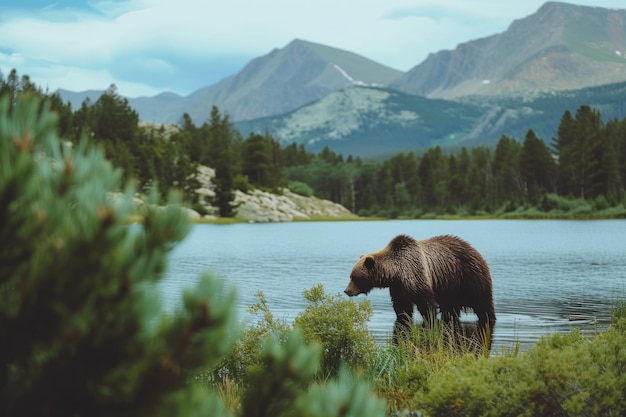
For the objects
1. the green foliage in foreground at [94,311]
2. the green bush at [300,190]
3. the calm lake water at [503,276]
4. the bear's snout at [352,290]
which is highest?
the green bush at [300,190]

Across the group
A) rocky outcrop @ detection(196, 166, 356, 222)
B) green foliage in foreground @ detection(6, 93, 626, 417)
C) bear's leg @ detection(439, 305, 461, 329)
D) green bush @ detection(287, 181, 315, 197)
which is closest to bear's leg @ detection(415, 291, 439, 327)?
bear's leg @ detection(439, 305, 461, 329)

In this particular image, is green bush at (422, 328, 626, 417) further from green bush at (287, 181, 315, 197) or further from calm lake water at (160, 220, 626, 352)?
green bush at (287, 181, 315, 197)

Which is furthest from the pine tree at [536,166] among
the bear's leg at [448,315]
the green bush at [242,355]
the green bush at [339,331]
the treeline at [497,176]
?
the green bush at [242,355]

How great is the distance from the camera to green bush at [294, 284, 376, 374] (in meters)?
9.95

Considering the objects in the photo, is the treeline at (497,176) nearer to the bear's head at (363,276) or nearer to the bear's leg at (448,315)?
the bear's leg at (448,315)

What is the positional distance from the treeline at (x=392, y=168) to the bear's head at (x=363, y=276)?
80745 mm

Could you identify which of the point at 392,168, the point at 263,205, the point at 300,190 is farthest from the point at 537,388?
the point at 392,168

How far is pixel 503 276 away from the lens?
3347cm

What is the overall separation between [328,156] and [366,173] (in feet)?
63.0

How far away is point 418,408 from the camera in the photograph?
7.19 metres

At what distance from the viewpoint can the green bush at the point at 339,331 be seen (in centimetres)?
995

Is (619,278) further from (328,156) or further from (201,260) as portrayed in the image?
(328,156)

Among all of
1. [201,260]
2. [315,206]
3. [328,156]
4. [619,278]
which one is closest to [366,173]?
[328,156]

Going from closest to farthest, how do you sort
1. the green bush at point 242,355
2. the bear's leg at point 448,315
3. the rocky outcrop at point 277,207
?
the green bush at point 242,355, the bear's leg at point 448,315, the rocky outcrop at point 277,207
